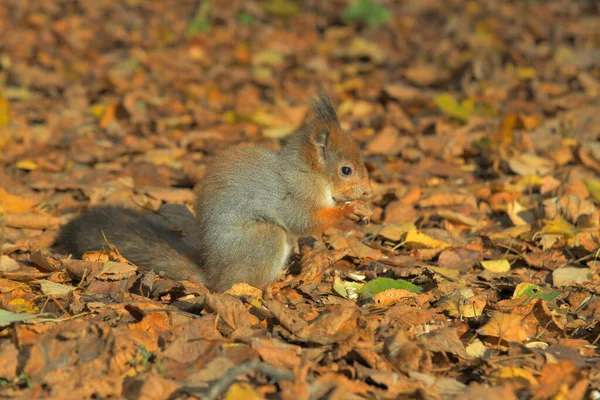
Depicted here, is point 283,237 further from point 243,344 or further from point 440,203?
point 440,203

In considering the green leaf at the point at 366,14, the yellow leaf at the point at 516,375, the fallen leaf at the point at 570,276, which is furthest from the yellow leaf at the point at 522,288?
the green leaf at the point at 366,14

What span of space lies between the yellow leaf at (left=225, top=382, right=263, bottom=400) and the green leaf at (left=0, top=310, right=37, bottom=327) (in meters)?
1.05

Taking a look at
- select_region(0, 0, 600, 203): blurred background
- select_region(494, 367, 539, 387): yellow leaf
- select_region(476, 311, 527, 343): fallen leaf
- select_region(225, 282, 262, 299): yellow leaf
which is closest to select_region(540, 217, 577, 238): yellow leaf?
select_region(0, 0, 600, 203): blurred background

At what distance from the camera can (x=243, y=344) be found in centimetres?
319

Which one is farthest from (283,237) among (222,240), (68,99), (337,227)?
(68,99)

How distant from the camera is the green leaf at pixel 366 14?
360 inches

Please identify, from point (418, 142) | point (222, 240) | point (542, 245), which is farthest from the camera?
point (418, 142)

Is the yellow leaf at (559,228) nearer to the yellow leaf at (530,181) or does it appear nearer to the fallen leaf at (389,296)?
the yellow leaf at (530,181)

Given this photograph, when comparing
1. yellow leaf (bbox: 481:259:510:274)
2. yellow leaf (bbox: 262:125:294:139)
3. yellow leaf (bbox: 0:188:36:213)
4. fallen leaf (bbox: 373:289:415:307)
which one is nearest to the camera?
fallen leaf (bbox: 373:289:415:307)

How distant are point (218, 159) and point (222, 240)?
481 mm

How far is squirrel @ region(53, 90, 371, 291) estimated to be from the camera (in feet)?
13.2

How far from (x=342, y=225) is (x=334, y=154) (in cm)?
87

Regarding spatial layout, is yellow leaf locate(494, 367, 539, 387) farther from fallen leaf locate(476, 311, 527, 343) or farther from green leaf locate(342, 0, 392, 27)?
green leaf locate(342, 0, 392, 27)

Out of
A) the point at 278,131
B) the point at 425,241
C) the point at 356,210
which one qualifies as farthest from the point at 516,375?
the point at 278,131
